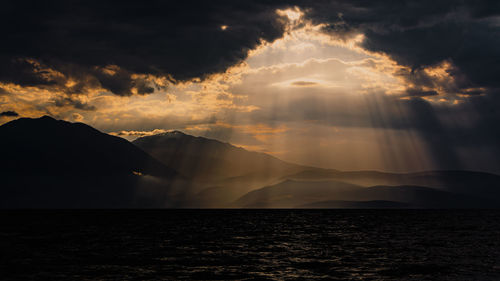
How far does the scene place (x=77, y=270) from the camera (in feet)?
159

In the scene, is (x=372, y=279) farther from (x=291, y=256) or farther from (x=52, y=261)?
(x=52, y=261)

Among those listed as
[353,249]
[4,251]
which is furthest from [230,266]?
[4,251]

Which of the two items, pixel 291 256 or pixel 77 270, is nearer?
pixel 77 270

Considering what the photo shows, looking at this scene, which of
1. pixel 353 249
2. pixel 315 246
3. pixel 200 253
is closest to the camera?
pixel 200 253

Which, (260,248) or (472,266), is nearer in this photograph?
(472,266)

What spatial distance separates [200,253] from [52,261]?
1942 cm

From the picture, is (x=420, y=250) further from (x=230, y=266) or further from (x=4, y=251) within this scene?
Result: (x=4, y=251)

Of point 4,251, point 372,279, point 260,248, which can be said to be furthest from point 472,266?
point 4,251

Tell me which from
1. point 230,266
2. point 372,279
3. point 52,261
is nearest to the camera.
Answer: point 372,279

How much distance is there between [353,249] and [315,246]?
292 inches

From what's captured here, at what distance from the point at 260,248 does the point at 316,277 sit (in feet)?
94.1

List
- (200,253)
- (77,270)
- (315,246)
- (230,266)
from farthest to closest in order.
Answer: (315,246) → (200,253) → (230,266) → (77,270)

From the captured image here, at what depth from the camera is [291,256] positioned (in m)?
61.1

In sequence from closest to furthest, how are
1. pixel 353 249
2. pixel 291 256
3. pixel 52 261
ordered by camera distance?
pixel 52 261, pixel 291 256, pixel 353 249
